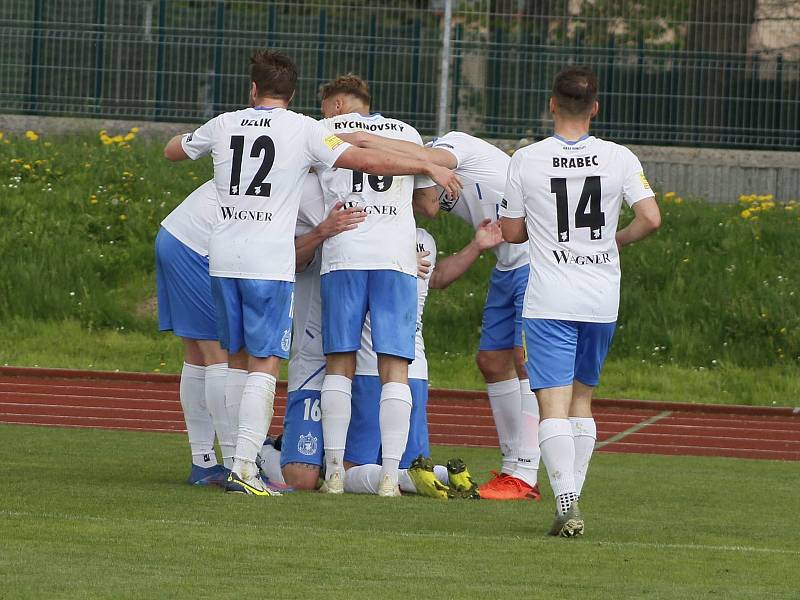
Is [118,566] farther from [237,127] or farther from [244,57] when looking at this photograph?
[244,57]

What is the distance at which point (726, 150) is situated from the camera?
1997 cm

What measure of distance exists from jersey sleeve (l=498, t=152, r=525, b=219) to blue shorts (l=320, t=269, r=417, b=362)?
Result: 3.64 ft

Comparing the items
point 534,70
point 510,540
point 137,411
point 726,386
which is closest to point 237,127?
point 510,540

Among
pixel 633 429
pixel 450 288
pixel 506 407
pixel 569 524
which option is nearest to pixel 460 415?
pixel 633 429

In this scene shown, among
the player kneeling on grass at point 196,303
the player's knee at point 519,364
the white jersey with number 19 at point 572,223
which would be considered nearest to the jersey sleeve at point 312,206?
the player kneeling on grass at point 196,303

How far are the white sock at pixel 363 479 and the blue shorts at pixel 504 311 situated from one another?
43.7 inches

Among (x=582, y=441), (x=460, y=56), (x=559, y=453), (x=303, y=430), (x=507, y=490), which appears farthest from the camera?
(x=460, y=56)

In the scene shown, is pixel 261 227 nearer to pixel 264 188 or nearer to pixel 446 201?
pixel 264 188

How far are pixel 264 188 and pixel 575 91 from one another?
5.44 feet

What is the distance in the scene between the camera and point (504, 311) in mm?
8641

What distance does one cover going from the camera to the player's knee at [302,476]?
8.20 metres

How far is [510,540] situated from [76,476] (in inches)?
107

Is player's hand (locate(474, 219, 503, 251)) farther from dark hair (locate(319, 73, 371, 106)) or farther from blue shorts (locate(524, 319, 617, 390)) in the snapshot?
blue shorts (locate(524, 319, 617, 390))

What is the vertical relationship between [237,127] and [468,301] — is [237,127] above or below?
above
